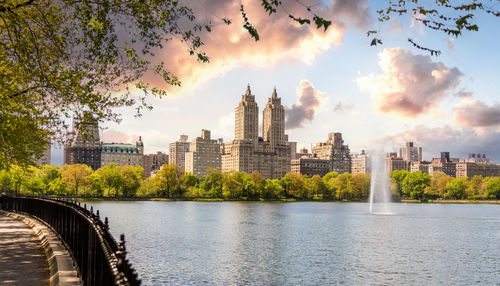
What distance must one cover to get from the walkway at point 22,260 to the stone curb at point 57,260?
19cm

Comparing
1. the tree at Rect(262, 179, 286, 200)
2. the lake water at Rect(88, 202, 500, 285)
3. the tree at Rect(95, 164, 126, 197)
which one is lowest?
the lake water at Rect(88, 202, 500, 285)

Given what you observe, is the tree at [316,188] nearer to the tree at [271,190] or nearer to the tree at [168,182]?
the tree at [271,190]

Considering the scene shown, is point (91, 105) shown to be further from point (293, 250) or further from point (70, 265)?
point (293, 250)

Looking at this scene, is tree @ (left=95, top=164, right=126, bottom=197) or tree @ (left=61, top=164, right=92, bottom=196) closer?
tree @ (left=95, top=164, right=126, bottom=197)

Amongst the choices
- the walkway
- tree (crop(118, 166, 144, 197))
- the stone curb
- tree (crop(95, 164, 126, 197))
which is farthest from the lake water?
tree (crop(118, 166, 144, 197))

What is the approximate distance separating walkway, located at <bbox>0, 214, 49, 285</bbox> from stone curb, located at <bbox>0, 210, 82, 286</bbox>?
190 mm

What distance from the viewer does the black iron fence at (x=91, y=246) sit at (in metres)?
6.30

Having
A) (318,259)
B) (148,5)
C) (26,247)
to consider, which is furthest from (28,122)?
(318,259)

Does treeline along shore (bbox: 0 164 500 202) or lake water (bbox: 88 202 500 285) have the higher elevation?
treeline along shore (bbox: 0 164 500 202)

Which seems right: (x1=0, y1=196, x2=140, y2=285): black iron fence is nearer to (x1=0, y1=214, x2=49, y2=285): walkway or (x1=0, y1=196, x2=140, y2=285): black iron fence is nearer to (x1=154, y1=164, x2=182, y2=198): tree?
(x1=0, y1=214, x2=49, y2=285): walkway

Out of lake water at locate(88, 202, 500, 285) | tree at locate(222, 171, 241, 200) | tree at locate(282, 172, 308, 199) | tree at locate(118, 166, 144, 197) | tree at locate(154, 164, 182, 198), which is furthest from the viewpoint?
tree at locate(282, 172, 308, 199)

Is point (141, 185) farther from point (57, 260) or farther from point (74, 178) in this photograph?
point (57, 260)

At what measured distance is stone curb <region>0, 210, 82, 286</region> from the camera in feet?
41.2

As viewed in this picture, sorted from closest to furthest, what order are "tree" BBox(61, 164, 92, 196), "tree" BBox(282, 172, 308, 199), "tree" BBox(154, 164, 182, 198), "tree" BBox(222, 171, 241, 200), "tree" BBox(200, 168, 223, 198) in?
"tree" BBox(61, 164, 92, 196) < "tree" BBox(154, 164, 182, 198) < "tree" BBox(200, 168, 223, 198) < "tree" BBox(222, 171, 241, 200) < "tree" BBox(282, 172, 308, 199)
